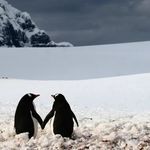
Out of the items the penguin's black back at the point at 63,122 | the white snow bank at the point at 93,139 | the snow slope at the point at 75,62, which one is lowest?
the white snow bank at the point at 93,139

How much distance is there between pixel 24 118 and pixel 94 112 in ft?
28.1

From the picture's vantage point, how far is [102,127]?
9281mm

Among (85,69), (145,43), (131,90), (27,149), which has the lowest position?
(27,149)

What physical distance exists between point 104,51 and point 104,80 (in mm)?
36383

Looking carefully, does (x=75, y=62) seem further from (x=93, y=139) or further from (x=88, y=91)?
(x=93, y=139)

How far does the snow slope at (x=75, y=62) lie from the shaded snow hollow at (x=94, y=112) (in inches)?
715

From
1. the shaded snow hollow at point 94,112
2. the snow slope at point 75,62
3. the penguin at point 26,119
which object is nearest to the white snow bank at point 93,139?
the shaded snow hollow at point 94,112

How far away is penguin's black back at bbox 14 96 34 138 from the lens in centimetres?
901

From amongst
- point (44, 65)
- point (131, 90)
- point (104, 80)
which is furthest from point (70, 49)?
point (131, 90)

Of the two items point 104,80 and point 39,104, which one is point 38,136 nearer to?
point 39,104

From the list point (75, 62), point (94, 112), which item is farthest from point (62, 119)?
point (75, 62)

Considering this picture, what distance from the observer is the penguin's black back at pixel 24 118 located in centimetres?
901

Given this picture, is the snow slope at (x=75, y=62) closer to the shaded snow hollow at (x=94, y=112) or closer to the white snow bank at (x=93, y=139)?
the shaded snow hollow at (x=94, y=112)

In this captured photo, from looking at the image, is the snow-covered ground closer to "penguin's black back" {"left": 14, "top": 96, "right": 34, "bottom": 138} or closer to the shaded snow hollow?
the shaded snow hollow
